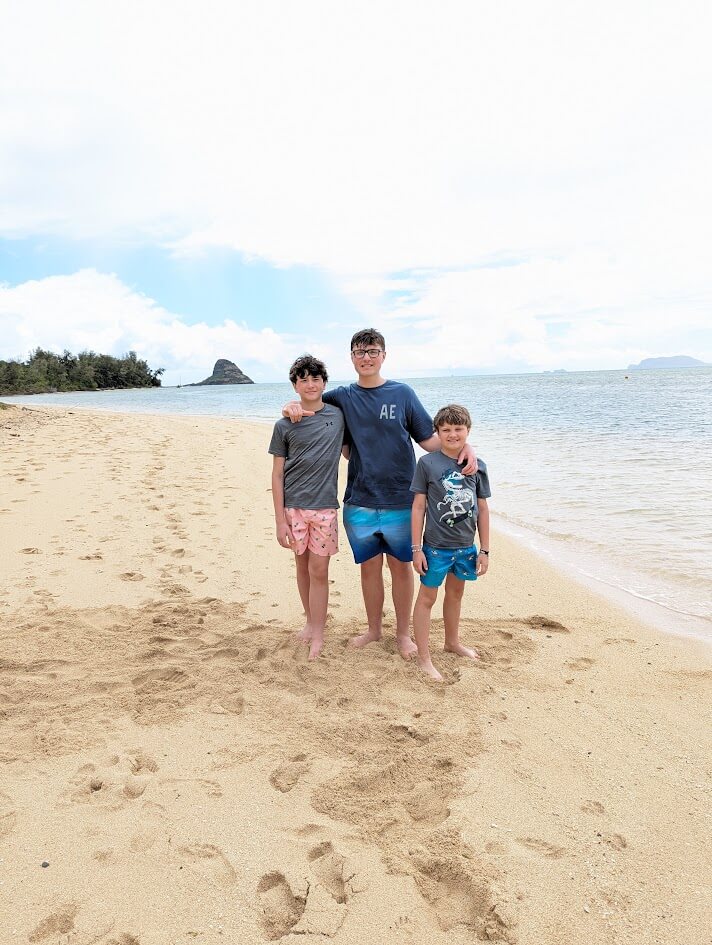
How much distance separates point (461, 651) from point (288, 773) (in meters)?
1.54

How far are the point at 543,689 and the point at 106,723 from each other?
2369 mm

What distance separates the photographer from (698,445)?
45.8 feet

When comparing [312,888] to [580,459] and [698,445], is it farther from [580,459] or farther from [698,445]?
[698,445]

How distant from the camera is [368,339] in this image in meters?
3.63

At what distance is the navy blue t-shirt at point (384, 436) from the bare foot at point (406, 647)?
0.90 m

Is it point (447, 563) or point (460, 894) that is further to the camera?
point (447, 563)

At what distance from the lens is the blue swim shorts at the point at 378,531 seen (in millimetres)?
3703

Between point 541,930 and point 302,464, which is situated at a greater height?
point 302,464

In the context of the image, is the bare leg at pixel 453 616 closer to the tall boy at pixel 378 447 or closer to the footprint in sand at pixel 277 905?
the tall boy at pixel 378 447

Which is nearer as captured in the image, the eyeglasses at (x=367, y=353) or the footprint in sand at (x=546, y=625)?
the eyeglasses at (x=367, y=353)

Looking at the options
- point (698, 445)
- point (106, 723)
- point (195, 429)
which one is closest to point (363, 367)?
point (106, 723)

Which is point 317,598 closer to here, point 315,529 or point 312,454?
point 315,529

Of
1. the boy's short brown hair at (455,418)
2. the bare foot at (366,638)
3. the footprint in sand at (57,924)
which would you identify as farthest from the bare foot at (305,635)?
the footprint in sand at (57,924)

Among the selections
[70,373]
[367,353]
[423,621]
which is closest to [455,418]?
[367,353]
